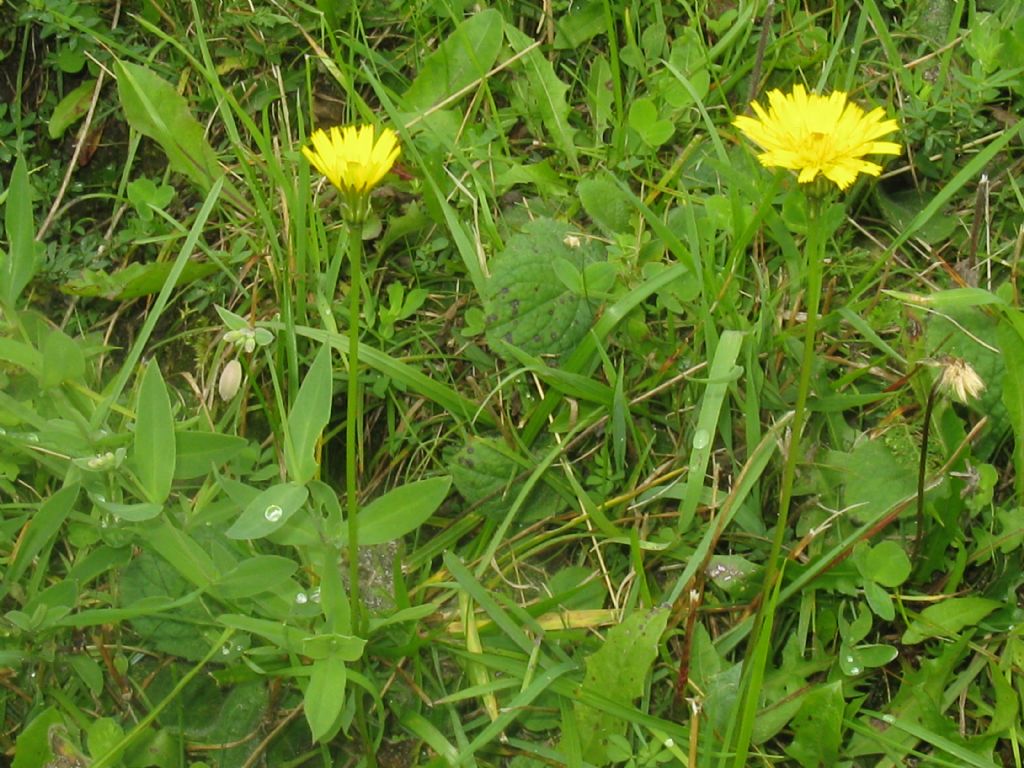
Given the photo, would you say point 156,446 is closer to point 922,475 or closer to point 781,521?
point 781,521

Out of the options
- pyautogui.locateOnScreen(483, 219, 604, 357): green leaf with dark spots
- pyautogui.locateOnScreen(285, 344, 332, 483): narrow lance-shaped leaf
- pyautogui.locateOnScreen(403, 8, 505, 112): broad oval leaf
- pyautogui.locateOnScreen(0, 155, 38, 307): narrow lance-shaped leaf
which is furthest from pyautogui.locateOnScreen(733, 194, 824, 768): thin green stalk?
pyautogui.locateOnScreen(0, 155, 38, 307): narrow lance-shaped leaf

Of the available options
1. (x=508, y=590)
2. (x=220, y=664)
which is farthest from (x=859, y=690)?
(x=220, y=664)

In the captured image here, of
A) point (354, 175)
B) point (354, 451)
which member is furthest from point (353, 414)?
point (354, 175)

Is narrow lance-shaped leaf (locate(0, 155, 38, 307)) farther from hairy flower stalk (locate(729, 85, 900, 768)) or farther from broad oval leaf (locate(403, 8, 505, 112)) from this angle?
hairy flower stalk (locate(729, 85, 900, 768))

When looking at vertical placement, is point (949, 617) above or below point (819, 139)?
below

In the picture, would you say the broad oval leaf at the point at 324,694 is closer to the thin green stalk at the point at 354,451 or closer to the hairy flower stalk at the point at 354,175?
the thin green stalk at the point at 354,451

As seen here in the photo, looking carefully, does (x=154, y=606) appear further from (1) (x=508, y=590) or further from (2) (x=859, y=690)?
(2) (x=859, y=690)

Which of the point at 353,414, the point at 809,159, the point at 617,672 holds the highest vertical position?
the point at 809,159
